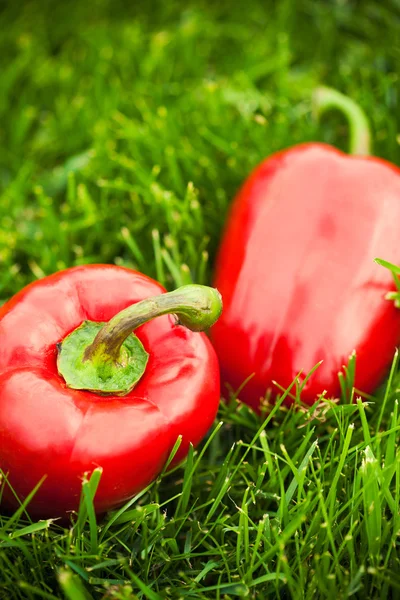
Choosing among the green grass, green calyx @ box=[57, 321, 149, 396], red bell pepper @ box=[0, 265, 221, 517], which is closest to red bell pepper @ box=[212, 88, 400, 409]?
the green grass

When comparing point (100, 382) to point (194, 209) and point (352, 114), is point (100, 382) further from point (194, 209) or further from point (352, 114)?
point (352, 114)

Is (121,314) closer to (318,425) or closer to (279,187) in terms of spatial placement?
(318,425)

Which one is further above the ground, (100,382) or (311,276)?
(311,276)

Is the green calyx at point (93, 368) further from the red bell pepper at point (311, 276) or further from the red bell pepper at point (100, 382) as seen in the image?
the red bell pepper at point (311, 276)

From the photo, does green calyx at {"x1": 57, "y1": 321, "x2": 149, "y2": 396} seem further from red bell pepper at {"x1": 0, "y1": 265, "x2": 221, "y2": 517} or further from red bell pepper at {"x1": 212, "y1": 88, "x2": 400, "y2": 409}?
red bell pepper at {"x1": 212, "y1": 88, "x2": 400, "y2": 409}

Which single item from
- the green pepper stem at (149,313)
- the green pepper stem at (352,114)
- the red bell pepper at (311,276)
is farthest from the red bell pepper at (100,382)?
the green pepper stem at (352,114)

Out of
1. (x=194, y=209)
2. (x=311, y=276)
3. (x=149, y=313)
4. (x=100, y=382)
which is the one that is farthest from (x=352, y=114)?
(x=100, y=382)
